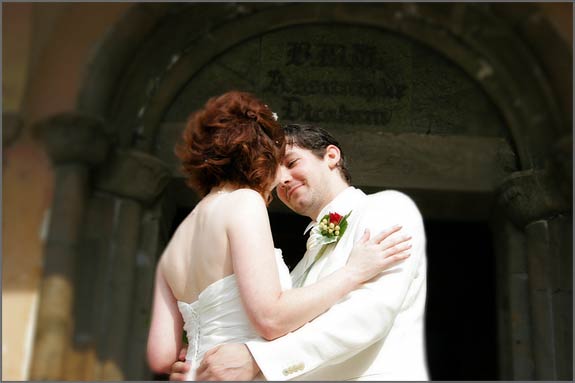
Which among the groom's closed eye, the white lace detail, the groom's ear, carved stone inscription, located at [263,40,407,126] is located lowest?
the white lace detail

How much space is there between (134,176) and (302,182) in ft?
3.60

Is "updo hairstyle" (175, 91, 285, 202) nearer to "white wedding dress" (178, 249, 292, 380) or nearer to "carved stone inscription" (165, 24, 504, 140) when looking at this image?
"white wedding dress" (178, 249, 292, 380)

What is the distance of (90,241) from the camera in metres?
2.81

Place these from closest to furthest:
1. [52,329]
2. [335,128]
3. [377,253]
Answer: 1. [377,253]
2. [335,128]
3. [52,329]

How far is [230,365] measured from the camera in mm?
1472

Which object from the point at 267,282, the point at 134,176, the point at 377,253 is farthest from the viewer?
the point at 134,176

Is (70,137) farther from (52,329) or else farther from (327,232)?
(327,232)

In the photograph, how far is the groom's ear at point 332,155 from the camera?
73.4 inches

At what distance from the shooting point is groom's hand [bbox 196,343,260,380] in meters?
1.46

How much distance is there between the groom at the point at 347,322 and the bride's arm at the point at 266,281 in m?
0.02

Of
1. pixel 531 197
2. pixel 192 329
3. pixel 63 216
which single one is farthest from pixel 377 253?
pixel 63 216

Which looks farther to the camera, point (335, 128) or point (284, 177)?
point (335, 128)

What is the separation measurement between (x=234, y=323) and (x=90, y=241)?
1.41 metres

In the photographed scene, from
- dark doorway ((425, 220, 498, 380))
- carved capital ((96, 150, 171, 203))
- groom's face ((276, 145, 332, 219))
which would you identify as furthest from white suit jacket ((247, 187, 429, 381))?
dark doorway ((425, 220, 498, 380))
